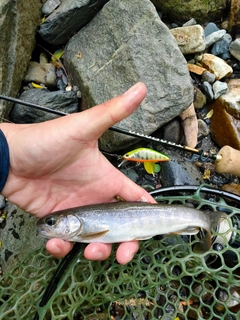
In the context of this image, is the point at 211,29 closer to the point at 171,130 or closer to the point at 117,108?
the point at 171,130

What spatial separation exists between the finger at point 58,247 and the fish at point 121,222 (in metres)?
0.04

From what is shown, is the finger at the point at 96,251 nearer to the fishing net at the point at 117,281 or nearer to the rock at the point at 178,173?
the fishing net at the point at 117,281

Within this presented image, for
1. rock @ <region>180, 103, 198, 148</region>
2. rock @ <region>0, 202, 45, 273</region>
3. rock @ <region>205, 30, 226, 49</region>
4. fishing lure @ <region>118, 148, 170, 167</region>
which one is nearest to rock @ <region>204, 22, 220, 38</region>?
rock @ <region>205, 30, 226, 49</region>

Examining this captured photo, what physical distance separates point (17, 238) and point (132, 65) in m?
1.91

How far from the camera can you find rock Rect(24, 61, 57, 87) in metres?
4.05

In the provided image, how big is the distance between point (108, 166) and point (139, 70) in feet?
4.49

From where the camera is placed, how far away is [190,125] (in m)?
3.82

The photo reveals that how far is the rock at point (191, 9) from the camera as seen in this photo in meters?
4.18

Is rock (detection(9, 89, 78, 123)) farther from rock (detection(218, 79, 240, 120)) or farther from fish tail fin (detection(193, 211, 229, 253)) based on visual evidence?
fish tail fin (detection(193, 211, 229, 253))

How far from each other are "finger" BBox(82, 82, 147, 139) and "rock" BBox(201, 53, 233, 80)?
2228 mm

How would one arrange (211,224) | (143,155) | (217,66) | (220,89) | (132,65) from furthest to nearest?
(217,66), (220,89), (132,65), (143,155), (211,224)

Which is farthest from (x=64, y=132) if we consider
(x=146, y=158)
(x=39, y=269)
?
(x=146, y=158)

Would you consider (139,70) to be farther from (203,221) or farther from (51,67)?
(203,221)

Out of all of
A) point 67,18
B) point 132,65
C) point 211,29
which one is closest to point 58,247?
point 132,65
